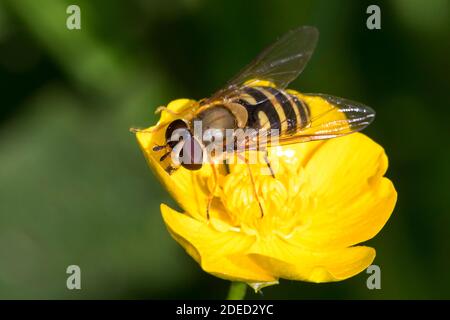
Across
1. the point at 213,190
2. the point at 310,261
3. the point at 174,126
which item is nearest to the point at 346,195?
the point at 310,261

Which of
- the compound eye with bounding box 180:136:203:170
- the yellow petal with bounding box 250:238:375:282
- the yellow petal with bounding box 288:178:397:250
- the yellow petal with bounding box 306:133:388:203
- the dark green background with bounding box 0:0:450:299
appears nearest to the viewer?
the yellow petal with bounding box 250:238:375:282

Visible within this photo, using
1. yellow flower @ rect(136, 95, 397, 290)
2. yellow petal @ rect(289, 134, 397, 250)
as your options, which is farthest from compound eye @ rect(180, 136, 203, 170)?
yellow petal @ rect(289, 134, 397, 250)

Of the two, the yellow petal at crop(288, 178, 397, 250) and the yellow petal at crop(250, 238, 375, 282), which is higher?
the yellow petal at crop(288, 178, 397, 250)

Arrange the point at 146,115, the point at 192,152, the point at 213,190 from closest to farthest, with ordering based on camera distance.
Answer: the point at 192,152 < the point at 213,190 < the point at 146,115

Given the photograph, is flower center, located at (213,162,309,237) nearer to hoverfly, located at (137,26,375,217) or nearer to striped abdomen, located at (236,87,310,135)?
A: hoverfly, located at (137,26,375,217)

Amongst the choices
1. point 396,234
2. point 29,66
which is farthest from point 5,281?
point 396,234

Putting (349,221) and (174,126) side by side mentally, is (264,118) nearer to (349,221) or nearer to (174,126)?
(174,126)
